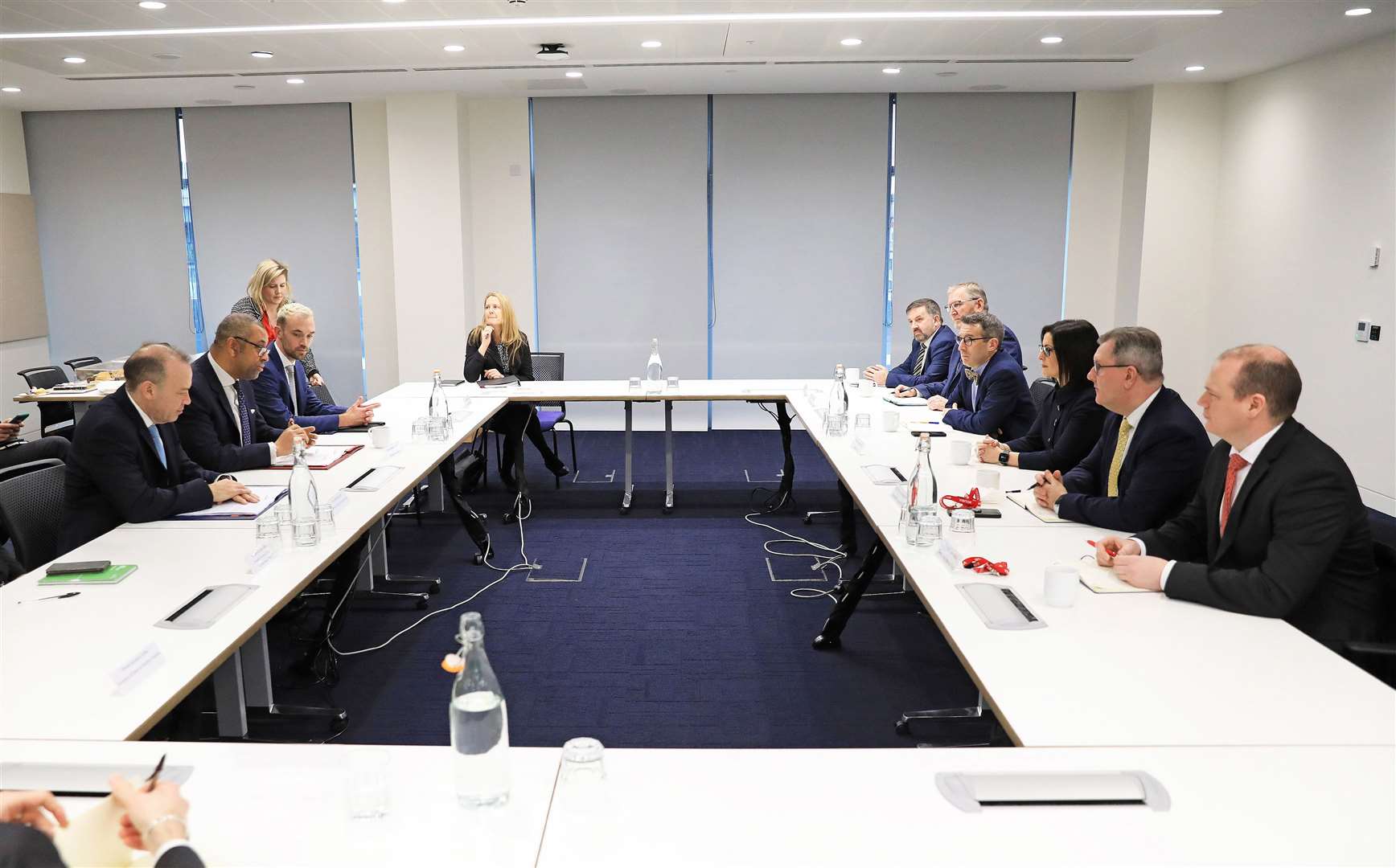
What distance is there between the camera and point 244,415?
4305 mm

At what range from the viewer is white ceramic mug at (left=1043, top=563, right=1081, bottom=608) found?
2.46m

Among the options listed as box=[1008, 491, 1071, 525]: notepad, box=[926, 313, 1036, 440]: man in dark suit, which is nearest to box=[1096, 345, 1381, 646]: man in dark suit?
box=[1008, 491, 1071, 525]: notepad

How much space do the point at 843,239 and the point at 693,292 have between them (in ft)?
4.64

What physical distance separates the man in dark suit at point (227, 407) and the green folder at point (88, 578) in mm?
1227

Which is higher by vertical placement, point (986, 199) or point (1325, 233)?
point (986, 199)

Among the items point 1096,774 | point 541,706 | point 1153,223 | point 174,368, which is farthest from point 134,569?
point 1153,223

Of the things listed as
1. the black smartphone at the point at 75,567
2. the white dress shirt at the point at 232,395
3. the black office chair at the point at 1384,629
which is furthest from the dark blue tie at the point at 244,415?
the black office chair at the point at 1384,629

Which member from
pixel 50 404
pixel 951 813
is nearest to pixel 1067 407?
pixel 951 813

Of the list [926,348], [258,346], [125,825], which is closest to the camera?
[125,825]

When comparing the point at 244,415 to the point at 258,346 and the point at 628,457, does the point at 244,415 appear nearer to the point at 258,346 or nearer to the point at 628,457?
the point at 258,346

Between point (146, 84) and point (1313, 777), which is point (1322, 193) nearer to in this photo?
point (1313, 777)

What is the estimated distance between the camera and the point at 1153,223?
8164 millimetres

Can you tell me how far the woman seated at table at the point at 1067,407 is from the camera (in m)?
3.91

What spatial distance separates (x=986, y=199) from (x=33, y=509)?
7.58 m
